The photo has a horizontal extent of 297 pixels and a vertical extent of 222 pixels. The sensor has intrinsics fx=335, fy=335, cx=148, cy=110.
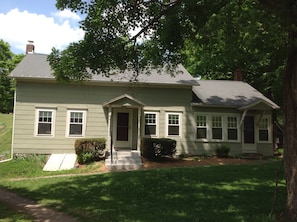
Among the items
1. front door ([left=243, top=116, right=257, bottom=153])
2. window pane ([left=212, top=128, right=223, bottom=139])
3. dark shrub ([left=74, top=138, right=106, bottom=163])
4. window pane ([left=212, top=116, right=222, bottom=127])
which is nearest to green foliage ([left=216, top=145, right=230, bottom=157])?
window pane ([left=212, top=128, right=223, bottom=139])

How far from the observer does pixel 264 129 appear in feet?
68.9

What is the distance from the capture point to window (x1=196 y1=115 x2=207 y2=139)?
20.1 metres

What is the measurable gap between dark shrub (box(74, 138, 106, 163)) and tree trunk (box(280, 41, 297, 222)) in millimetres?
11994

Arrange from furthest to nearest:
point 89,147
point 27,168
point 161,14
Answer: point 89,147 < point 27,168 < point 161,14

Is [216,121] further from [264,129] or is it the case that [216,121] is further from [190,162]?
[190,162]

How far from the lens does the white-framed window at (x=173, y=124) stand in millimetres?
19797

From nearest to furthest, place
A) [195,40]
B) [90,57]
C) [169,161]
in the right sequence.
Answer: [90,57], [195,40], [169,161]

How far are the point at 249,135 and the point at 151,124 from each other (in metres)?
6.23

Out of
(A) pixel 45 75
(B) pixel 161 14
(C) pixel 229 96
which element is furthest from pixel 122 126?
(B) pixel 161 14

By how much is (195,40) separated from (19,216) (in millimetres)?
7130

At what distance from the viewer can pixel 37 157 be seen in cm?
1773

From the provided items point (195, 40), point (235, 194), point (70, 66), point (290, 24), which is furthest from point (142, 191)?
point (290, 24)

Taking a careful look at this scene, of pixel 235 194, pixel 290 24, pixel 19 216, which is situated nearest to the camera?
pixel 290 24

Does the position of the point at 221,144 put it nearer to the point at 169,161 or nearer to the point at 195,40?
the point at 169,161
